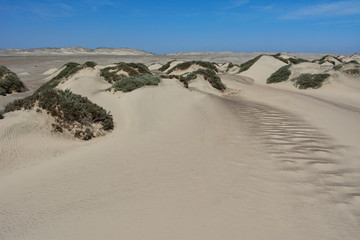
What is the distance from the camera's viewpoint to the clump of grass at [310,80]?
60.0ft

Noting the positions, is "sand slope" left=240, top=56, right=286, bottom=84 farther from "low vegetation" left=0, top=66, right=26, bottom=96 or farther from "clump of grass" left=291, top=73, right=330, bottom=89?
"low vegetation" left=0, top=66, right=26, bottom=96

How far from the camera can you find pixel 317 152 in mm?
5328

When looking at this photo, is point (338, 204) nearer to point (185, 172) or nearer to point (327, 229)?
point (327, 229)

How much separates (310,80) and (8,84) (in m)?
21.1

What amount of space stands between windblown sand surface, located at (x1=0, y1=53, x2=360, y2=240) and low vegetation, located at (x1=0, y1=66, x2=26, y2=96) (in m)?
11.2

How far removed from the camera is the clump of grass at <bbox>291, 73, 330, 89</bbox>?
18.3 m

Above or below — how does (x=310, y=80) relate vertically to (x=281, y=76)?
below

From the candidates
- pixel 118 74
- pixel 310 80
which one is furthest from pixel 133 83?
pixel 310 80

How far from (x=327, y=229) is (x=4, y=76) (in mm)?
19895

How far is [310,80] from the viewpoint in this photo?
738 inches


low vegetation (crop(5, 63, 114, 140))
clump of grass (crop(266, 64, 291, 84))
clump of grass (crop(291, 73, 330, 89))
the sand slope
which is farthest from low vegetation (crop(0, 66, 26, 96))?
the sand slope

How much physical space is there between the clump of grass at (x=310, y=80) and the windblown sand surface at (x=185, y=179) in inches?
420

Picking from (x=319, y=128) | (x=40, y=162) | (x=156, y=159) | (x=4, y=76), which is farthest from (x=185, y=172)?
(x=4, y=76)

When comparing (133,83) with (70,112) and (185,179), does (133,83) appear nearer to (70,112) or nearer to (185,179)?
(70,112)
